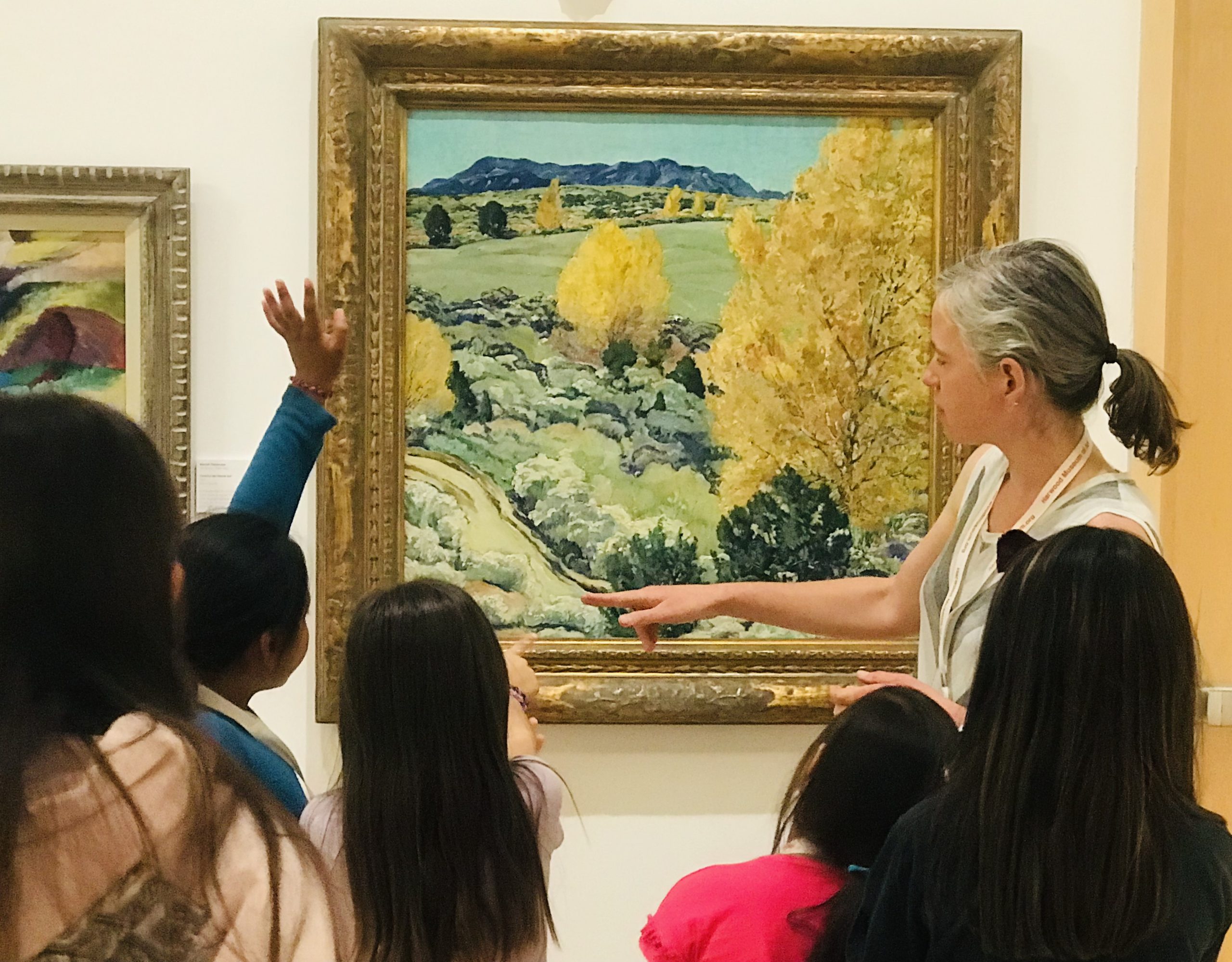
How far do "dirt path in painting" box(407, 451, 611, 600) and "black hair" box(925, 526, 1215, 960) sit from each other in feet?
3.77

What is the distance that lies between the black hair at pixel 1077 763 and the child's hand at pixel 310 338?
98 cm

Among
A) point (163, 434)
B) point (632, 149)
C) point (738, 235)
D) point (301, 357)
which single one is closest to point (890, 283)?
point (738, 235)

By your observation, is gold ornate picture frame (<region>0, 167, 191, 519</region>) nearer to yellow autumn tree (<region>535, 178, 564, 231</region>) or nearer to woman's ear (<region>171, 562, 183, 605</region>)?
yellow autumn tree (<region>535, 178, 564, 231</region>)

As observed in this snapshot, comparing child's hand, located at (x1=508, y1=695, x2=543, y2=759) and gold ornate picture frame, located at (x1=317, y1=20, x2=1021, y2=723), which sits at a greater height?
gold ornate picture frame, located at (x1=317, y1=20, x2=1021, y2=723)

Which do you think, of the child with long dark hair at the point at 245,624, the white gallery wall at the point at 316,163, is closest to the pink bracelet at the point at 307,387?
the child with long dark hair at the point at 245,624

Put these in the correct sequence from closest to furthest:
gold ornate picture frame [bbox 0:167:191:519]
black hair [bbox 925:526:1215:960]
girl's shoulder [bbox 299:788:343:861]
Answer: black hair [bbox 925:526:1215:960], girl's shoulder [bbox 299:788:343:861], gold ornate picture frame [bbox 0:167:191:519]

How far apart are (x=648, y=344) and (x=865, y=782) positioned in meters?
1.09

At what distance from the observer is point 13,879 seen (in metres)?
0.69

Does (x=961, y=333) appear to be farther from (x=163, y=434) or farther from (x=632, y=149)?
(x=163, y=434)

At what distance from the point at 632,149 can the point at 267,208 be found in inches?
26.1

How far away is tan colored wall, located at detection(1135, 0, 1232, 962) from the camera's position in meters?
2.09

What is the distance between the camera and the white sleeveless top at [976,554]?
4.71 ft

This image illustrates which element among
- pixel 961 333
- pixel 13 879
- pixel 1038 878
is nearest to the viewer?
pixel 13 879

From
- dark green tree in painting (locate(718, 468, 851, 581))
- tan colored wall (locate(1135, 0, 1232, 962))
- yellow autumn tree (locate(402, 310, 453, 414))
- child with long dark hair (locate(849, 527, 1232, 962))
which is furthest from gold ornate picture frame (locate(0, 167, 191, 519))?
tan colored wall (locate(1135, 0, 1232, 962))
